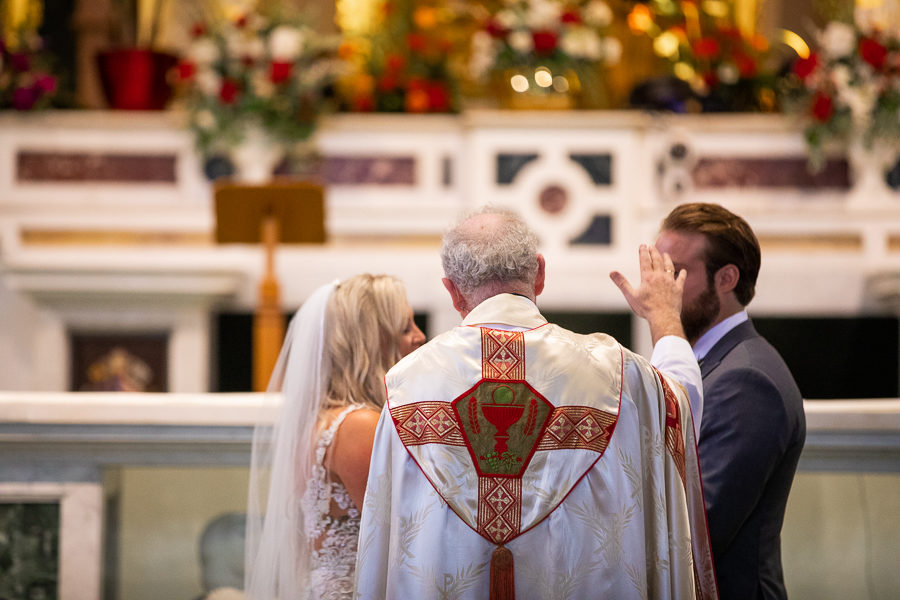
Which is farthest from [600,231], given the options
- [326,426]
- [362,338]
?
[326,426]

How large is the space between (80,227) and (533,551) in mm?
5443

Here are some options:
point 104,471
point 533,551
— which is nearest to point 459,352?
point 533,551

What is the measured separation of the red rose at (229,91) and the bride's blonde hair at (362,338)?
415 centimetres

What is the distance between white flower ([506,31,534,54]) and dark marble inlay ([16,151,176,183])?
2.46 metres

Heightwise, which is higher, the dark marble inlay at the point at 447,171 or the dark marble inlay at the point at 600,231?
the dark marble inlay at the point at 447,171

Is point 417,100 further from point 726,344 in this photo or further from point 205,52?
point 726,344

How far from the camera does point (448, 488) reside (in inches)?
89.4

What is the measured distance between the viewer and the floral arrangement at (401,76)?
7.07 metres

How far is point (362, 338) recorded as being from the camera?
2.79 meters

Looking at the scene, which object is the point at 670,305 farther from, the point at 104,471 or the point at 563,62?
the point at 563,62

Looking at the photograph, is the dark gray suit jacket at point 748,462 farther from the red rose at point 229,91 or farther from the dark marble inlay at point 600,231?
the red rose at point 229,91

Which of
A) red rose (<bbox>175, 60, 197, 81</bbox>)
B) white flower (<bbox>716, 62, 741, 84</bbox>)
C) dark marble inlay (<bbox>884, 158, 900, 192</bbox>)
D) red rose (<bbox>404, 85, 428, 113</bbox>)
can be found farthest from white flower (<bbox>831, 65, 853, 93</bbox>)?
red rose (<bbox>175, 60, 197, 81</bbox>)

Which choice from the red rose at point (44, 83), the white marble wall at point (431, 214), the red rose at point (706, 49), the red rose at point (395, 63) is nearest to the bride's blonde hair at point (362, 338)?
Result: the white marble wall at point (431, 214)

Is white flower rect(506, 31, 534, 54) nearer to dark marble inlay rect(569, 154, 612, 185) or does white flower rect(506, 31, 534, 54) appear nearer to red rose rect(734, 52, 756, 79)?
dark marble inlay rect(569, 154, 612, 185)
